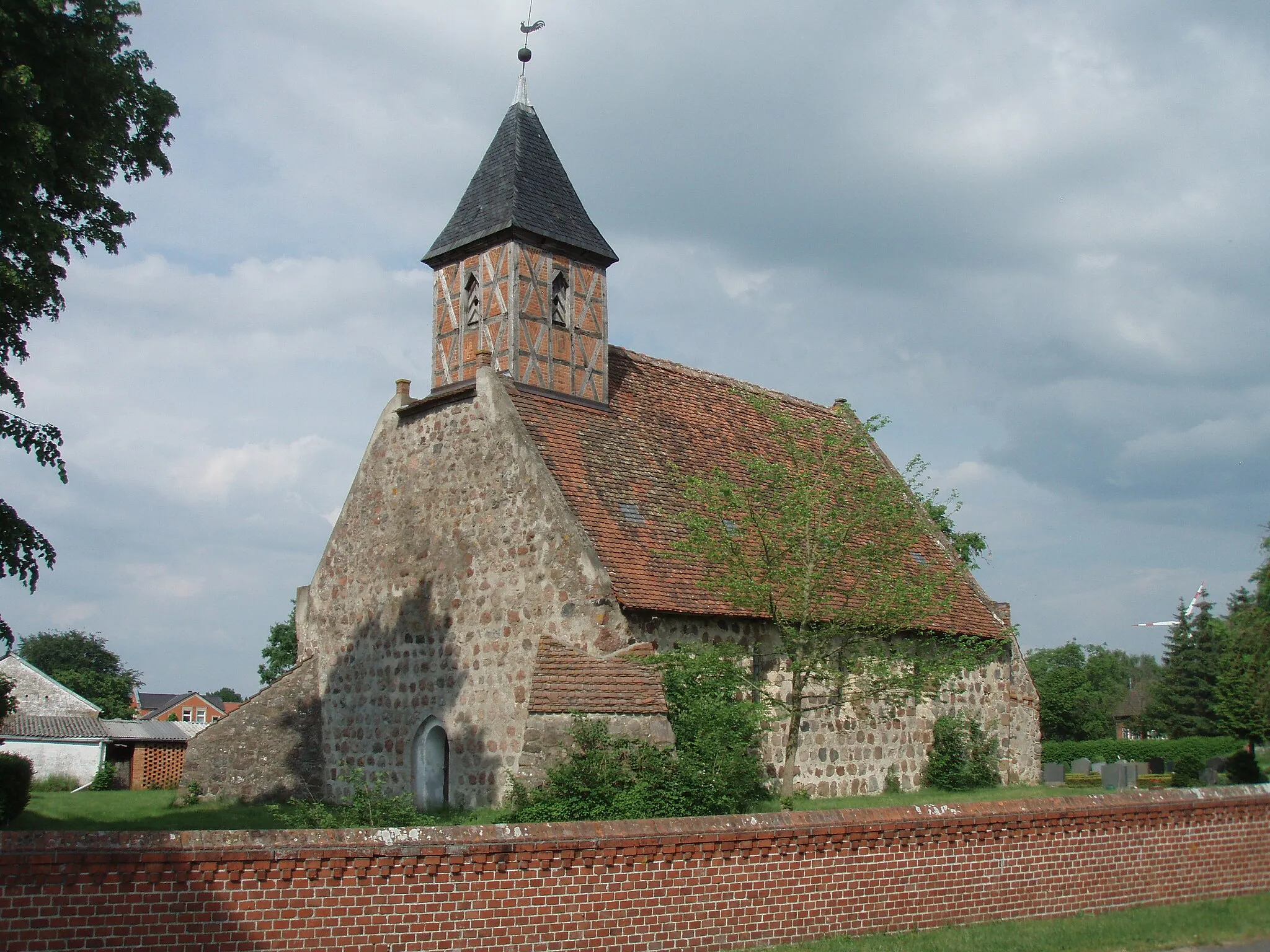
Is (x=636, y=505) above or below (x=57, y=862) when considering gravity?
above

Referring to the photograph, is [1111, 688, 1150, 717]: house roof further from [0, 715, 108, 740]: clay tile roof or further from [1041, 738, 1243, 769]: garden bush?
[0, 715, 108, 740]: clay tile roof

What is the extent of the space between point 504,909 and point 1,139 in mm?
9816

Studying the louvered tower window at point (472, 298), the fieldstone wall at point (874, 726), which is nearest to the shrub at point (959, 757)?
the fieldstone wall at point (874, 726)

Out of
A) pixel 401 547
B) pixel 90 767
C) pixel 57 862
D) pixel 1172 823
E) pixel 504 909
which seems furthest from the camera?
pixel 90 767

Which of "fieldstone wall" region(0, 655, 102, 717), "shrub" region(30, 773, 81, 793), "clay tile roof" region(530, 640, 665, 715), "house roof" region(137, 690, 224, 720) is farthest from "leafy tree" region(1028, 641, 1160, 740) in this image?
"house roof" region(137, 690, 224, 720)

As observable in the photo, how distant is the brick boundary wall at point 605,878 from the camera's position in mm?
8742

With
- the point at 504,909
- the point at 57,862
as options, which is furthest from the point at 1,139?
the point at 504,909

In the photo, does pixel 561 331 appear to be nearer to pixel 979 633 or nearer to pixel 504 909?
pixel 979 633

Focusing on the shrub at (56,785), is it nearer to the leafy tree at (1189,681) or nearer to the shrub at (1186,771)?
the shrub at (1186,771)

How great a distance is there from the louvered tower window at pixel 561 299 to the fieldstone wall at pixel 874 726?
7132mm

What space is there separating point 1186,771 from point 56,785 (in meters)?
37.9

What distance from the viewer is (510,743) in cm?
1914

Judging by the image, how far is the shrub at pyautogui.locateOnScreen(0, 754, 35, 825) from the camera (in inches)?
743

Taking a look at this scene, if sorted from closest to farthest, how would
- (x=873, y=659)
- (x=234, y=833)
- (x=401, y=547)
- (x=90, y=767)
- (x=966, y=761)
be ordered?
(x=234, y=833) → (x=873, y=659) → (x=401, y=547) → (x=966, y=761) → (x=90, y=767)
